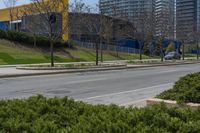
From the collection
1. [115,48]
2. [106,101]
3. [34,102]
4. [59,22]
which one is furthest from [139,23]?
[34,102]

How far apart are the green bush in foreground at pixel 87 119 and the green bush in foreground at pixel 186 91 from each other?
3254 millimetres

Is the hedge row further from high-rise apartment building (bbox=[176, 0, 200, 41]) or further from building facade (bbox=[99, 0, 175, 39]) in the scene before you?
high-rise apartment building (bbox=[176, 0, 200, 41])

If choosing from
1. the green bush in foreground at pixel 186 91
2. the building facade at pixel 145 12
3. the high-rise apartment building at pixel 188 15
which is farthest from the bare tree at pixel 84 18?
the green bush in foreground at pixel 186 91

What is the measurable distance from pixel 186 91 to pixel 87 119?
4.49 m

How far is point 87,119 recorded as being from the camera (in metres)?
4.91

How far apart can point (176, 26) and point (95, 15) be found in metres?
23.1

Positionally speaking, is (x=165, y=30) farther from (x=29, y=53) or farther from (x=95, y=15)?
(x=29, y=53)

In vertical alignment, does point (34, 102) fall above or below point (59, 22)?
below

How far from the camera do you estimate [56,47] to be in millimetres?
53281

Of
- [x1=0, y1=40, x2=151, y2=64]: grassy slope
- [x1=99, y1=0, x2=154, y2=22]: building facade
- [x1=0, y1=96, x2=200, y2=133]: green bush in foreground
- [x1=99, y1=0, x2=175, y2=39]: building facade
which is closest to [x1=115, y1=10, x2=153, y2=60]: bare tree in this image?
[x1=99, y1=0, x2=175, y2=39]: building facade

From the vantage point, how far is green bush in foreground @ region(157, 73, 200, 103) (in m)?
8.70

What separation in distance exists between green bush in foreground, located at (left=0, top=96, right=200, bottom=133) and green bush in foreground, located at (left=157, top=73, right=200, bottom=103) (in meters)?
3.25

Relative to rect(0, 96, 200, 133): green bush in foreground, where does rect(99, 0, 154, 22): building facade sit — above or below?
above

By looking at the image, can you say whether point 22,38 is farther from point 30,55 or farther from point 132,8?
point 132,8
